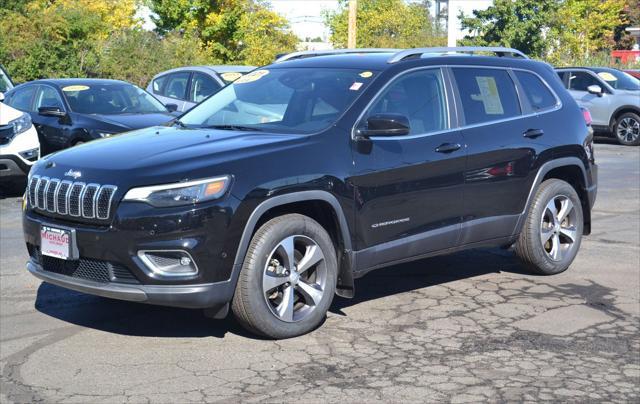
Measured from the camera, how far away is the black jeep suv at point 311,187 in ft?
17.9

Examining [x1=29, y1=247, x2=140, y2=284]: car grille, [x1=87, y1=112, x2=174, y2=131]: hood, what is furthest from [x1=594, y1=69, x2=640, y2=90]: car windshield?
[x1=29, y1=247, x2=140, y2=284]: car grille

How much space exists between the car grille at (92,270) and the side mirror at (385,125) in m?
1.80

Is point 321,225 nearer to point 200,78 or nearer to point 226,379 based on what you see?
point 226,379

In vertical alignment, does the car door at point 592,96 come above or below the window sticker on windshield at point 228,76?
below

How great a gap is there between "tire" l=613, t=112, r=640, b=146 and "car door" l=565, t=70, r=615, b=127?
0.27 m

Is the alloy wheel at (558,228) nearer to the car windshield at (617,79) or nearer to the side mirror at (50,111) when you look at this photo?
the side mirror at (50,111)

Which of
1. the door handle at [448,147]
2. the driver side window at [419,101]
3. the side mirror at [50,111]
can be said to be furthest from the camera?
the side mirror at [50,111]

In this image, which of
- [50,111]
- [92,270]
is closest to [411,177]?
[92,270]

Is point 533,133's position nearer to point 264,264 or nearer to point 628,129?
point 264,264

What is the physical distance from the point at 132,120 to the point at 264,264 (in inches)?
316

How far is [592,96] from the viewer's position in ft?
70.9

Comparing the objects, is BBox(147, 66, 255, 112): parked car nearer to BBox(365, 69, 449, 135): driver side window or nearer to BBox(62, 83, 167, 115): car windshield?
BBox(62, 83, 167, 115): car windshield

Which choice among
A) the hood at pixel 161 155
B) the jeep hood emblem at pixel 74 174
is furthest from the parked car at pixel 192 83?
the jeep hood emblem at pixel 74 174

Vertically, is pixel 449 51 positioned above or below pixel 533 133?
above
